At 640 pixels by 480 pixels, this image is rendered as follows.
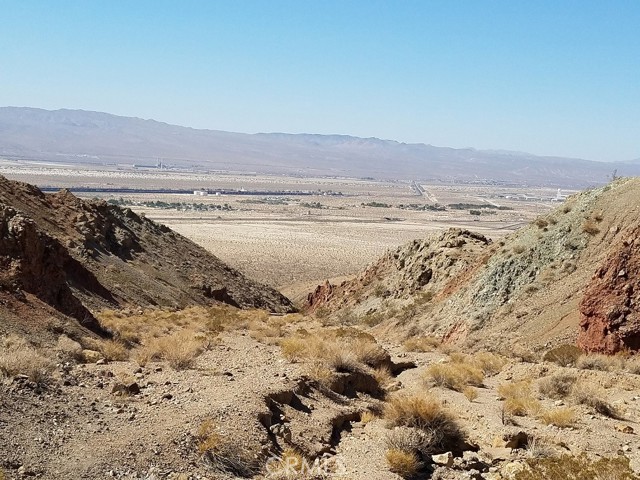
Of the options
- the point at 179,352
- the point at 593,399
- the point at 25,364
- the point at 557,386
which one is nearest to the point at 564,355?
the point at 557,386

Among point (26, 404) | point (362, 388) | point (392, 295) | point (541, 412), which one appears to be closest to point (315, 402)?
point (362, 388)

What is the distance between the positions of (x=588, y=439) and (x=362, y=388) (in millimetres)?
4488

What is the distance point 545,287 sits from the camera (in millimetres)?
22328

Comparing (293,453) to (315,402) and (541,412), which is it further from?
(541,412)

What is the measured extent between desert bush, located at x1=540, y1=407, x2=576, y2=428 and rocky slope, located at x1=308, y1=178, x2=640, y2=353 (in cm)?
555

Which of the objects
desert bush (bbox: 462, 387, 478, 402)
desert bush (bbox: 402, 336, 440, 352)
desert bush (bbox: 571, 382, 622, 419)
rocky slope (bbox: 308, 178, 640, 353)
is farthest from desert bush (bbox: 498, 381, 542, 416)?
desert bush (bbox: 402, 336, 440, 352)

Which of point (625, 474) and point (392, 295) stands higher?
point (625, 474)

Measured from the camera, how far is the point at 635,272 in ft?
58.1

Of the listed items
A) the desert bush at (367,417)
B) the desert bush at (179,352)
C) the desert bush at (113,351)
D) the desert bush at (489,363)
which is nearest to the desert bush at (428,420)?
the desert bush at (367,417)

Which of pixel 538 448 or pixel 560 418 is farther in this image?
pixel 560 418

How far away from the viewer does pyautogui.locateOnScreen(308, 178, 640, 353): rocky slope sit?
1781 cm

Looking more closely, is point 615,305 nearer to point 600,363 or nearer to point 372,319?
point 600,363

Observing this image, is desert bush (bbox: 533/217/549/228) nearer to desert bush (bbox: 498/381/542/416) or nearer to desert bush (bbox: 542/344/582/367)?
desert bush (bbox: 542/344/582/367)

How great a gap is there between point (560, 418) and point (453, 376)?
357cm
